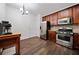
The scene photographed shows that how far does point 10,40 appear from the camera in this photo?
208cm

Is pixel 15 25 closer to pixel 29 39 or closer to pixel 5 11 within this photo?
pixel 5 11

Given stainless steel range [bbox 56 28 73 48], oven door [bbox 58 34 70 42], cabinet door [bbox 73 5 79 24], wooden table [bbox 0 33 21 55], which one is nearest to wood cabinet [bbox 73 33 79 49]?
stainless steel range [bbox 56 28 73 48]

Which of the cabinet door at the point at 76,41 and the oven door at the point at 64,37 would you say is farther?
the oven door at the point at 64,37

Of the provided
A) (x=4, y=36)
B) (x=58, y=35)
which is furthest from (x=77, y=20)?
(x=4, y=36)

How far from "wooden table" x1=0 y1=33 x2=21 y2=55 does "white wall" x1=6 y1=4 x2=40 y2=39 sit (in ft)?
0.39

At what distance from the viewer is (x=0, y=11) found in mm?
1860

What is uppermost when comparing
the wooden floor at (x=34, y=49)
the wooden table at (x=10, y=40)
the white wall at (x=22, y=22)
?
the white wall at (x=22, y=22)

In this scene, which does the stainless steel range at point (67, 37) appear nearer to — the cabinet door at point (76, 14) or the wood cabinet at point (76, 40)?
the wood cabinet at point (76, 40)

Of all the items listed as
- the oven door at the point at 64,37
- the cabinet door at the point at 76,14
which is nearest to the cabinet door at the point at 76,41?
the oven door at the point at 64,37

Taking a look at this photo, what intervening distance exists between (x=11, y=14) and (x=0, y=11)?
0.66 ft

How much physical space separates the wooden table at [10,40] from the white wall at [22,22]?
0.12m

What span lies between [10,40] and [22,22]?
0.46 m

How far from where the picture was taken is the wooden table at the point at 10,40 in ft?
6.15

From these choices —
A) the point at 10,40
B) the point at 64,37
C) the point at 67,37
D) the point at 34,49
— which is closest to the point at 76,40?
the point at 67,37
